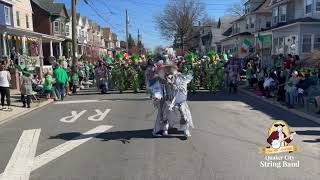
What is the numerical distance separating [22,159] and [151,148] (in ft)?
8.30

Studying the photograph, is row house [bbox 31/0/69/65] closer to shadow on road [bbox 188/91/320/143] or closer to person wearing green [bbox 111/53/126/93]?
person wearing green [bbox 111/53/126/93]

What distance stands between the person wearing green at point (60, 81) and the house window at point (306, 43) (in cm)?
1949

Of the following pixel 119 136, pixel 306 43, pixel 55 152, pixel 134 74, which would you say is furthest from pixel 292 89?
pixel 306 43

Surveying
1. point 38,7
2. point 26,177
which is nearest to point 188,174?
point 26,177

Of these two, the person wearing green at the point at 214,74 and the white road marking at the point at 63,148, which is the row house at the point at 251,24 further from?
the white road marking at the point at 63,148

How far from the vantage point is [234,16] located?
75.6 meters

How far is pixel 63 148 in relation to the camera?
8.49 m

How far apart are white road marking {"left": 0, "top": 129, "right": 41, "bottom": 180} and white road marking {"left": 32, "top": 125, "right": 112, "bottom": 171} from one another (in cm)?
15

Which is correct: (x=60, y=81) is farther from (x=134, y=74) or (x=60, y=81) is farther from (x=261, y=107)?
(x=261, y=107)

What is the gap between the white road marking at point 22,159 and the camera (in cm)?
670

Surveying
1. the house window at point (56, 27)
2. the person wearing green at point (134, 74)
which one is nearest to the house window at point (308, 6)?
the person wearing green at point (134, 74)

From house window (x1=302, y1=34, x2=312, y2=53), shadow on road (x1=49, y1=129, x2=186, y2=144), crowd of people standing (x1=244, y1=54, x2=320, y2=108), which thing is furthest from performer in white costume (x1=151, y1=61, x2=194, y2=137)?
house window (x1=302, y1=34, x2=312, y2=53)

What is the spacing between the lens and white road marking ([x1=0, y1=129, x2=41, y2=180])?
6.70 m

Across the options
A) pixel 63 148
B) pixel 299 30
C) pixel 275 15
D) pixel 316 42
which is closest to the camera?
pixel 63 148
